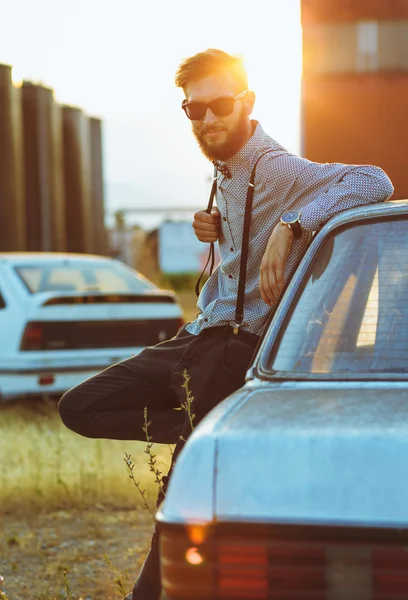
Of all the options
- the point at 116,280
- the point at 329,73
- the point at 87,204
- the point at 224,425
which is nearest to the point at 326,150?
the point at 329,73

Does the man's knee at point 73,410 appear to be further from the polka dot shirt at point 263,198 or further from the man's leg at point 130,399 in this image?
the polka dot shirt at point 263,198

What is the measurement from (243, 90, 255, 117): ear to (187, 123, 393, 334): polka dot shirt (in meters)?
0.08

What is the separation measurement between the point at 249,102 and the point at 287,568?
2.02 m

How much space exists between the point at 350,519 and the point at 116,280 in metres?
8.31

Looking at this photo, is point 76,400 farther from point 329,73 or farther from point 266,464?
point 329,73

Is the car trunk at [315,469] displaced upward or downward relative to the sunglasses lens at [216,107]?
downward

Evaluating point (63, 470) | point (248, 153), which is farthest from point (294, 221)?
point (63, 470)

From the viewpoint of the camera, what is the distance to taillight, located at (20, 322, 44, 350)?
9023 millimetres

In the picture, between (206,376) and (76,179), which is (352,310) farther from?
(76,179)

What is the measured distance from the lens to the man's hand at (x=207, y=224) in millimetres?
3779

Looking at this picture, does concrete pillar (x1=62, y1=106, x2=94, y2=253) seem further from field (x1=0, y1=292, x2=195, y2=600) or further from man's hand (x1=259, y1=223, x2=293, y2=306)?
man's hand (x1=259, y1=223, x2=293, y2=306)

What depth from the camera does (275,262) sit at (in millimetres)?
3326

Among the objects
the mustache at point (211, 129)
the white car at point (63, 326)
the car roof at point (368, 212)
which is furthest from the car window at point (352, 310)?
the white car at point (63, 326)

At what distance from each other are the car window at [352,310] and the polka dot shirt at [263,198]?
352 mm
